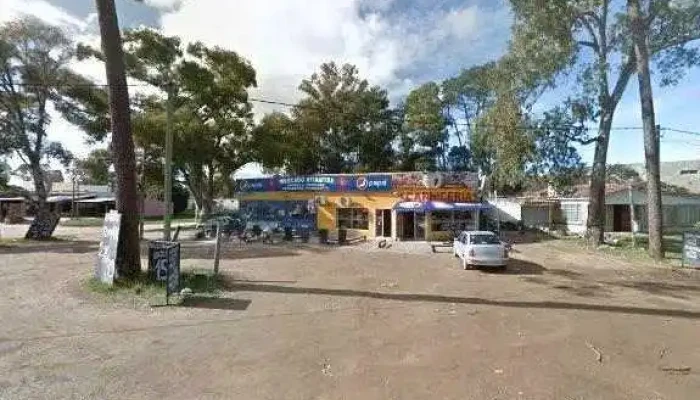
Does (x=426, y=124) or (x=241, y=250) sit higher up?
(x=426, y=124)

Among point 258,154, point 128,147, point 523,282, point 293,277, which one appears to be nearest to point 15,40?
point 258,154

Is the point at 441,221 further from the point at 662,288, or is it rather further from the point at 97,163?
the point at 97,163

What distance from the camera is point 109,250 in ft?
41.5

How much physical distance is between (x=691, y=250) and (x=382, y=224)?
645 inches

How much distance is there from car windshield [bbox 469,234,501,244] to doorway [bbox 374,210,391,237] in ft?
39.2

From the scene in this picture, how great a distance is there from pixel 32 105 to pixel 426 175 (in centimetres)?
2359

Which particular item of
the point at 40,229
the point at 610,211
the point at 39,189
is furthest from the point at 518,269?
the point at 40,229

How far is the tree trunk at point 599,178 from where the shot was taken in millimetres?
25797

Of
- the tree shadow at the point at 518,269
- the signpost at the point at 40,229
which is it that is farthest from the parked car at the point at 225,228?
the tree shadow at the point at 518,269

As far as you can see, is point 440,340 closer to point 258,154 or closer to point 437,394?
point 437,394

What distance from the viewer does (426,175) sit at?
2877cm

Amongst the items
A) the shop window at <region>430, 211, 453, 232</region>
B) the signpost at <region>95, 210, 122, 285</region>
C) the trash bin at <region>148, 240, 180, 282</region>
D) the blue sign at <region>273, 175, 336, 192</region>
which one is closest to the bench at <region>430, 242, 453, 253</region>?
the shop window at <region>430, 211, 453, 232</region>

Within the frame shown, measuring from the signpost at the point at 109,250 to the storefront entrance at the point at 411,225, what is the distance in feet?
62.1

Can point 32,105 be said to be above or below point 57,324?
above
